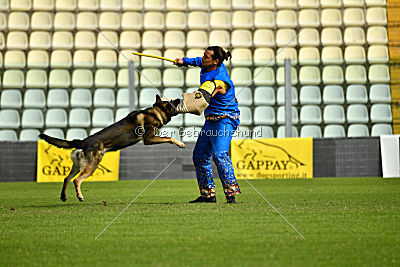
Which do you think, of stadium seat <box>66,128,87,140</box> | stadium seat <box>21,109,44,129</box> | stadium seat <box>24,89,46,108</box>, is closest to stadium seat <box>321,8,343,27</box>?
stadium seat <box>66,128,87,140</box>

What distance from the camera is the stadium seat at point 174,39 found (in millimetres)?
16922

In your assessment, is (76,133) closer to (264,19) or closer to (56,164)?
(56,164)

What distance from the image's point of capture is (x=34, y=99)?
15.5 meters

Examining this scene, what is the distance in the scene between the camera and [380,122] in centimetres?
1551

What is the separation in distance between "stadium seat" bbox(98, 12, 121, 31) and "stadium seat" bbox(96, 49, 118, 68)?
101cm

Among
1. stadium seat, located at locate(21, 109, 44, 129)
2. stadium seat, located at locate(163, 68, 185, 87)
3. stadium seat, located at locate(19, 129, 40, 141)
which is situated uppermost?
stadium seat, located at locate(163, 68, 185, 87)

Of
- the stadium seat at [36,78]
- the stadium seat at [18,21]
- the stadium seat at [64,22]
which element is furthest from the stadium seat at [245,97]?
the stadium seat at [18,21]

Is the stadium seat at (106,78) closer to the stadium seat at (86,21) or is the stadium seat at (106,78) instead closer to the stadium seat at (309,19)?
the stadium seat at (86,21)

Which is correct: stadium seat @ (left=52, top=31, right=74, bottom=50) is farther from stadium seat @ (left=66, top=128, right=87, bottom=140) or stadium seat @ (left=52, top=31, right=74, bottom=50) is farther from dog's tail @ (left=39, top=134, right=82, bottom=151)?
dog's tail @ (left=39, top=134, right=82, bottom=151)

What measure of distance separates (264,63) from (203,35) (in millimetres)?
2386

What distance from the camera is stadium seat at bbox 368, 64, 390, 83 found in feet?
52.7

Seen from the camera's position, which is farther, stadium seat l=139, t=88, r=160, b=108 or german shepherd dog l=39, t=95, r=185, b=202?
stadium seat l=139, t=88, r=160, b=108

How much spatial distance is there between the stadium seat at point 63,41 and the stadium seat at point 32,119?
250cm

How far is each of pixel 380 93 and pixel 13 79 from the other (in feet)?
33.0
